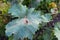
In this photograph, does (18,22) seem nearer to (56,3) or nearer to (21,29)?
(21,29)

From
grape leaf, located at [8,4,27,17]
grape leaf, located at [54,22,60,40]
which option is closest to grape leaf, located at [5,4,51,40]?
grape leaf, located at [8,4,27,17]

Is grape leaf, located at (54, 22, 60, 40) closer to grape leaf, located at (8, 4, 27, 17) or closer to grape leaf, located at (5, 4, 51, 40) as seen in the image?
grape leaf, located at (5, 4, 51, 40)

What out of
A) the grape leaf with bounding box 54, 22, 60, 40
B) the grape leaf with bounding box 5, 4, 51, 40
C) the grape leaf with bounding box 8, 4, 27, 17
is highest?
the grape leaf with bounding box 8, 4, 27, 17

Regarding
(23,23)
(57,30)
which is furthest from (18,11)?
(57,30)

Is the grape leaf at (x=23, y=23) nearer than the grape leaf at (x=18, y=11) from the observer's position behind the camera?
Yes

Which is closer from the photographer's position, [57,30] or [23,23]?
[23,23]

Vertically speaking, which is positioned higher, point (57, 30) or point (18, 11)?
point (18, 11)

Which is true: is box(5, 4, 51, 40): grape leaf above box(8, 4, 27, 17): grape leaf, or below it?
below

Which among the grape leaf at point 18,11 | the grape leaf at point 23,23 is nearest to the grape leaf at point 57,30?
the grape leaf at point 23,23

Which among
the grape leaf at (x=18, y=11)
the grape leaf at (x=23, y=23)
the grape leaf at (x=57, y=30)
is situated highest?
the grape leaf at (x=18, y=11)

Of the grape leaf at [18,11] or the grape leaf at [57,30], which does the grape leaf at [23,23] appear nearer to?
the grape leaf at [18,11]

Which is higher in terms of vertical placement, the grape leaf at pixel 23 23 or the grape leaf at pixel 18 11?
the grape leaf at pixel 18 11

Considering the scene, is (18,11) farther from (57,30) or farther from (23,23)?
(57,30)

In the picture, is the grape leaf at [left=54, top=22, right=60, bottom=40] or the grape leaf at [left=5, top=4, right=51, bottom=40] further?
the grape leaf at [left=54, top=22, right=60, bottom=40]
